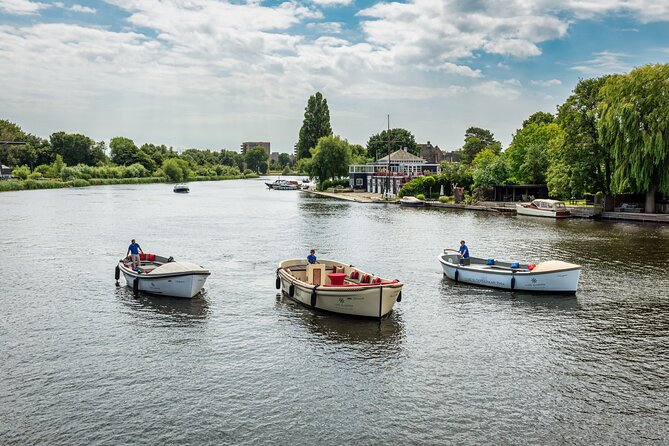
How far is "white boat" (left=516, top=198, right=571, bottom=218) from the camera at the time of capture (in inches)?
2864

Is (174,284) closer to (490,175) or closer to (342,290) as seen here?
(342,290)

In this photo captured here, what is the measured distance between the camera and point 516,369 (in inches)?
797

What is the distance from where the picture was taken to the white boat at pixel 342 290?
81.6 ft

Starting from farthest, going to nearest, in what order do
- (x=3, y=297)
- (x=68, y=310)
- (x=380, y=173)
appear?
(x=380, y=173), (x=3, y=297), (x=68, y=310)

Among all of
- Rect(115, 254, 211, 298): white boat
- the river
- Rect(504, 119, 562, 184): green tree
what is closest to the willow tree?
Rect(504, 119, 562, 184): green tree

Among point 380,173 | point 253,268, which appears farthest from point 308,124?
point 253,268

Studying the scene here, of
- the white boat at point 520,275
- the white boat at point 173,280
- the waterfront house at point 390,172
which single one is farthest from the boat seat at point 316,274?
the waterfront house at point 390,172

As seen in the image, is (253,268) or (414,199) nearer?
(253,268)

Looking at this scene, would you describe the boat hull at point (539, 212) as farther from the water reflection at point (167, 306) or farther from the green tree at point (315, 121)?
the green tree at point (315, 121)

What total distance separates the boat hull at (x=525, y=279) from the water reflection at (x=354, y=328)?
7.49 metres

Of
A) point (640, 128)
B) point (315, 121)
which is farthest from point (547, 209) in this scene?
point (315, 121)

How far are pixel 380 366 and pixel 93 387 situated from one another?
31.4 ft

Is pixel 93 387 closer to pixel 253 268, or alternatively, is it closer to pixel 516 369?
pixel 516 369

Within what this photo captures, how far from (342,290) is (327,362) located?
16.8 feet
